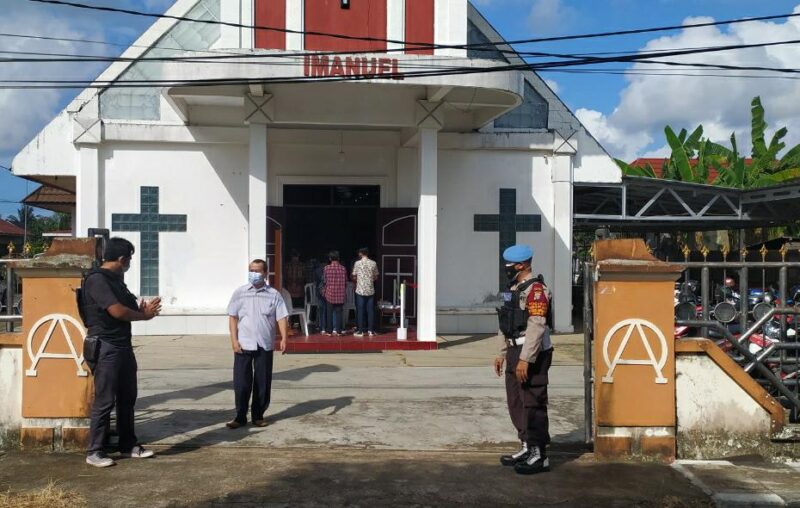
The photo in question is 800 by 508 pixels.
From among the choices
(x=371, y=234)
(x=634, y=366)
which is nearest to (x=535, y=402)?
(x=634, y=366)

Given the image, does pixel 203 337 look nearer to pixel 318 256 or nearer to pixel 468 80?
pixel 318 256

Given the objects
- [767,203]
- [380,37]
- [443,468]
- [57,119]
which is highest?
[380,37]

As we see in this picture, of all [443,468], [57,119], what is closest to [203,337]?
[57,119]

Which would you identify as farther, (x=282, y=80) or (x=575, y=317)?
(x=575, y=317)

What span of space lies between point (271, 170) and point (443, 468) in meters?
10.1

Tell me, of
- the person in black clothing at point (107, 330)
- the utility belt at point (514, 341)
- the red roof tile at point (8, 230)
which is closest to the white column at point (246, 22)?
the person in black clothing at point (107, 330)

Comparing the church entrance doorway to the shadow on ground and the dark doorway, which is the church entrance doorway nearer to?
the dark doorway

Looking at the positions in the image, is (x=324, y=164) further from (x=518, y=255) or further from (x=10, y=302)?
(x=518, y=255)

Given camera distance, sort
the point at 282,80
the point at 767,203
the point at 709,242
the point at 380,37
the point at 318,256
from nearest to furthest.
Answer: the point at 282,80
the point at 380,37
the point at 767,203
the point at 318,256
the point at 709,242

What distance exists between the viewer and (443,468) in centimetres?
582

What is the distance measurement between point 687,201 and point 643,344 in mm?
12319

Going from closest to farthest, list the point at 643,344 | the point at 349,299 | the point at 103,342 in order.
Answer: the point at 103,342, the point at 643,344, the point at 349,299

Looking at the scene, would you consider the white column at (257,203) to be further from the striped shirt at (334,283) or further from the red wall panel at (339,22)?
the red wall panel at (339,22)

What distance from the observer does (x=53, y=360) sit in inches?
241
